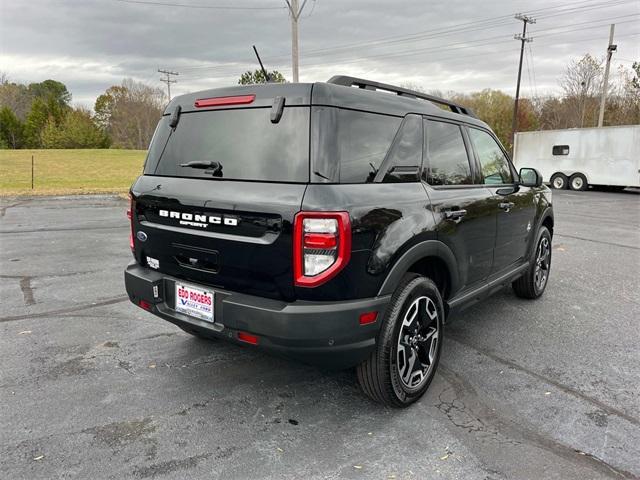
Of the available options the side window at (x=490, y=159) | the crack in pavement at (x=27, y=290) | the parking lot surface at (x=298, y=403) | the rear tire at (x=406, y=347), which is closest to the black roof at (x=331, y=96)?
the side window at (x=490, y=159)

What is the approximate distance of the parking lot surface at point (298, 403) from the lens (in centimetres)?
241

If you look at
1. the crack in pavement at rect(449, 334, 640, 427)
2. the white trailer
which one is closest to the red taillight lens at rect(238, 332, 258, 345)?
the crack in pavement at rect(449, 334, 640, 427)

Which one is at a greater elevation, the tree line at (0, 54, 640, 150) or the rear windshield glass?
the tree line at (0, 54, 640, 150)

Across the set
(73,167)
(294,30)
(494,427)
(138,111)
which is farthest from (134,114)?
(494,427)

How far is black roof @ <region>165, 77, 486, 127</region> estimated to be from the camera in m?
2.56

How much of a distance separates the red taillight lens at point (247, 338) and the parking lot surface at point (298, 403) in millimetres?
546

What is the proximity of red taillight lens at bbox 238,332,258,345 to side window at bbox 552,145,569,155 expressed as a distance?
22.5m

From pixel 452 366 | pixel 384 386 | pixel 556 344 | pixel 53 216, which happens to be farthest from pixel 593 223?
pixel 53 216

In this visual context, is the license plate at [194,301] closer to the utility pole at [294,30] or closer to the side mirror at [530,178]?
the side mirror at [530,178]

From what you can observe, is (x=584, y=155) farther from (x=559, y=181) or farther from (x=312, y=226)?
(x=312, y=226)

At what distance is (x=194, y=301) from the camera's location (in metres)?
2.81

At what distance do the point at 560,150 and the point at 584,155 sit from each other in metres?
1.16

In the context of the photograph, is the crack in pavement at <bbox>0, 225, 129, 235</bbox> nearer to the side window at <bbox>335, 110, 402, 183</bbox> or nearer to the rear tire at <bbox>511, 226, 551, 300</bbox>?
the rear tire at <bbox>511, 226, 551, 300</bbox>

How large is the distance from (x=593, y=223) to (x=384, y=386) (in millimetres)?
10943
